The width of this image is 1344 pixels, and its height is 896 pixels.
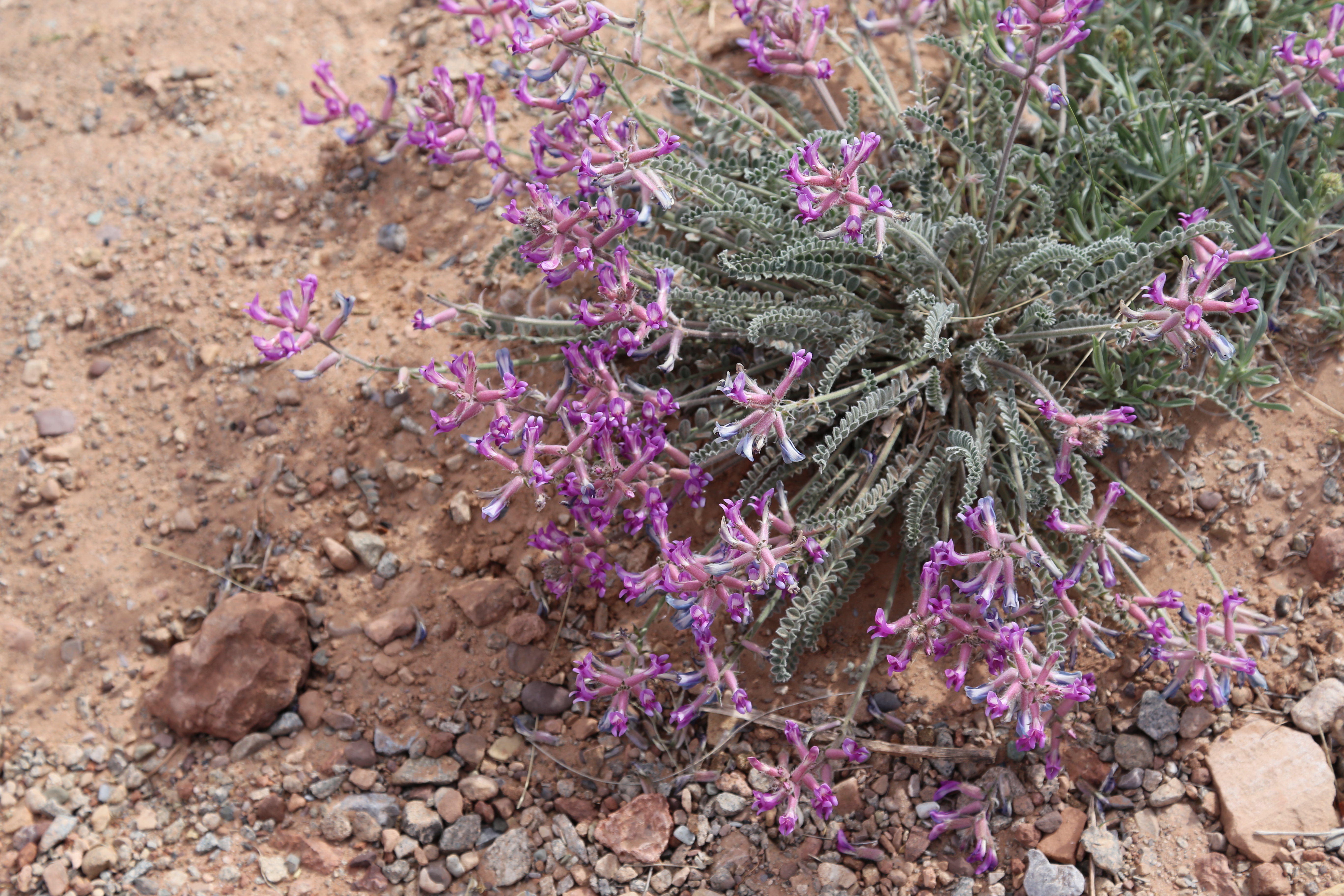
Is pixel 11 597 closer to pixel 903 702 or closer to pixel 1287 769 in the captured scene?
pixel 903 702

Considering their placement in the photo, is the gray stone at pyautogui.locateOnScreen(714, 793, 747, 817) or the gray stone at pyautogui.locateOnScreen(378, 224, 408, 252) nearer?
the gray stone at pyautogui.locateOnScreen(714, 793, 747, 817)

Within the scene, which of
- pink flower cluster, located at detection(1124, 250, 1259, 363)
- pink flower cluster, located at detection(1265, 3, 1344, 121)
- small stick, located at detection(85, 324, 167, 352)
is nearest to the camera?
pink flower cluster, located at detection(1124, 250, 1259, 363)

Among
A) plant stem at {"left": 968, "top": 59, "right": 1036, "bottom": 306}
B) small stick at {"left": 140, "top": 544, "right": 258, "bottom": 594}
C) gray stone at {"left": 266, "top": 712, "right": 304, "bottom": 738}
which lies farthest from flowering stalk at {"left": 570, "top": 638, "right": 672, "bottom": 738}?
plant stem at {"left": 968, "top": 59, "right": 1036, "bottom": 306}

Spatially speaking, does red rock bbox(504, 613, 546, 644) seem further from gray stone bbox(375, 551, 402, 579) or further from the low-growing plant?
gray stone bbox(375, 551, 402, 579)

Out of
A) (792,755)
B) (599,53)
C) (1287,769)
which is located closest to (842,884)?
(792,755)

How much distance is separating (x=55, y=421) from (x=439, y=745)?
87.8 inches

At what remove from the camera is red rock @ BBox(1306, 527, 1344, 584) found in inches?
124

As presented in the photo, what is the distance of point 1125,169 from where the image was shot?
11.4ft

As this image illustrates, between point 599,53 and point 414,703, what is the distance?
2.25 m

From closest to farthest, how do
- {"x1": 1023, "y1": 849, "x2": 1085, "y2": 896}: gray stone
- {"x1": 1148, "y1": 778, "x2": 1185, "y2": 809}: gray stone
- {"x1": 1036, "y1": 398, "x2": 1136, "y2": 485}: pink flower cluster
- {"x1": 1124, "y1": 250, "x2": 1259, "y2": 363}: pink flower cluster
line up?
{"x1": 1124, "y1": 250, "x2": 1259, "y2": 363}: pink flower cluster → {"x1": 1036, "y1": 398, "x2": 1136, "y2": 485}: pink flower cluster → {"x1": 1023, "y1": 849, "x2": 1085, "y2": 896}: gray stone → {"x1": 1148, "y1": 778, "x2": 1185, "y2": 809}: gray stone

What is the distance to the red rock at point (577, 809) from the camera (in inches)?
129

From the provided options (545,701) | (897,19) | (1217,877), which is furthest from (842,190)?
(1217,877)

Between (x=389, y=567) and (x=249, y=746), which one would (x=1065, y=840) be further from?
(x=249, y=746)

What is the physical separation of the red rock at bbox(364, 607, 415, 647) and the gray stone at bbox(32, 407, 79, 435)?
1.66 metres
